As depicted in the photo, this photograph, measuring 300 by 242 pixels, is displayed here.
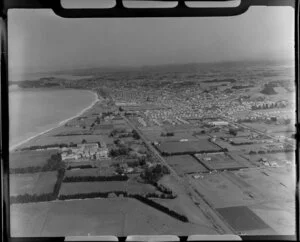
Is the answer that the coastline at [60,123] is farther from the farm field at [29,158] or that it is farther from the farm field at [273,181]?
the farm field at [273,181]

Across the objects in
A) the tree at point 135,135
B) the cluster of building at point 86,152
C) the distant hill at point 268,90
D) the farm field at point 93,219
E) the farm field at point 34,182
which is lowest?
the farm field at point 93,219

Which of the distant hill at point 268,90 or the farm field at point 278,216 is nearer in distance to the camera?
the farm field at point 278,216

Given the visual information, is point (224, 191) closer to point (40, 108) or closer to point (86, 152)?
point (86, 152)

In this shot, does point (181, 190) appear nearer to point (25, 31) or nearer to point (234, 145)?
point (234, 145)

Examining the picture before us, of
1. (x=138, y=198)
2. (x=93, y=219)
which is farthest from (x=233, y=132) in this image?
(x=93, y=219)

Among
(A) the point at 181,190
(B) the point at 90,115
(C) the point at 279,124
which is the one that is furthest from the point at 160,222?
(C) the point at 279,124

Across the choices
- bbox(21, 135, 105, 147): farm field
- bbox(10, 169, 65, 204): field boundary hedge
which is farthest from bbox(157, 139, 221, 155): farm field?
bbox(10, 169, 65, 204): field boundary hedge

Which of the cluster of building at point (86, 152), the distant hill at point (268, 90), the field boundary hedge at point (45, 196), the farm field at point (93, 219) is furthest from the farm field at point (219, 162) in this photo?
the field boundary hedge at point (45, 196)

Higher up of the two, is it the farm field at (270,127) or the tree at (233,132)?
the farm field at (270,127)
